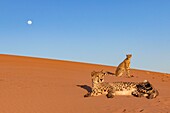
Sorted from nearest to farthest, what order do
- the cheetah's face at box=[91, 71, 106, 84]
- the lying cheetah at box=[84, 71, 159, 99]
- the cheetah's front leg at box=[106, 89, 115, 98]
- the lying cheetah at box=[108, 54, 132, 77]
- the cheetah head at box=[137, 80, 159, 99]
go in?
1. the cheetah head at box=[137, 80, 159, 99]
2. the lying cheetah at box=[84, 71, 159, 99]
3. the cheetah's front leg at box=[106, 89, 115, 98]
4. the cheetah's face at box=[91, 71, 106, 84]
5. the lying cheetah at box=[108, 54, 132, 77]

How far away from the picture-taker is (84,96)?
10.4 m

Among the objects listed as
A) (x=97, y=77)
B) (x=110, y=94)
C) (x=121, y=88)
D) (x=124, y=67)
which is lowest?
(x=110, y=94)

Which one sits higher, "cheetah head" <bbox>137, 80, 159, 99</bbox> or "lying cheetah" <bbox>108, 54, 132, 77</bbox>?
"lying cheetah" <bbox>108, 54, 132, 77</bbox>

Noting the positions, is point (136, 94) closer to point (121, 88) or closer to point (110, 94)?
point (121, 88)

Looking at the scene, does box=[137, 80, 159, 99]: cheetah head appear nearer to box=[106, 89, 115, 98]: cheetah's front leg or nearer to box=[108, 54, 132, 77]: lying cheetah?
box=[106, 89, 115, 98]: cheetah's front leg

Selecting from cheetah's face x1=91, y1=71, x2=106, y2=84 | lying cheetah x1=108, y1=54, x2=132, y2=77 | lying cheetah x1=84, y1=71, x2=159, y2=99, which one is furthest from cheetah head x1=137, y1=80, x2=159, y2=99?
lying cheetah x1=108, y1=54, x2=132, y2=77

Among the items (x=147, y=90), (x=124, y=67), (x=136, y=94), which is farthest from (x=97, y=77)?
(x=124, y=67)

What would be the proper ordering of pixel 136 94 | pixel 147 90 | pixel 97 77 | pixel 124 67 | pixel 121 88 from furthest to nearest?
pixel 124 67 < pixel 97 77 < pixel 121 88 < pixel 136 94 < pixel 147 90

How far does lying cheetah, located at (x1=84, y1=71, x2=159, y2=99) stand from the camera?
9.66 metres

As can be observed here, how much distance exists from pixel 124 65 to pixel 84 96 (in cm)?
889

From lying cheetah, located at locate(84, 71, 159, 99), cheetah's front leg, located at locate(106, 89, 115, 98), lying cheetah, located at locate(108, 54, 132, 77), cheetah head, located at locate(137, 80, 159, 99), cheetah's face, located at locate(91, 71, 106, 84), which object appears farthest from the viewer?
lying cheetah, located at locate(108, 54, 132, 77)

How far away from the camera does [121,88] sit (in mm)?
10047

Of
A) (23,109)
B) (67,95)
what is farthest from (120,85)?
(23,109)

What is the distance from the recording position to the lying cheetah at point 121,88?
9.66 meters
